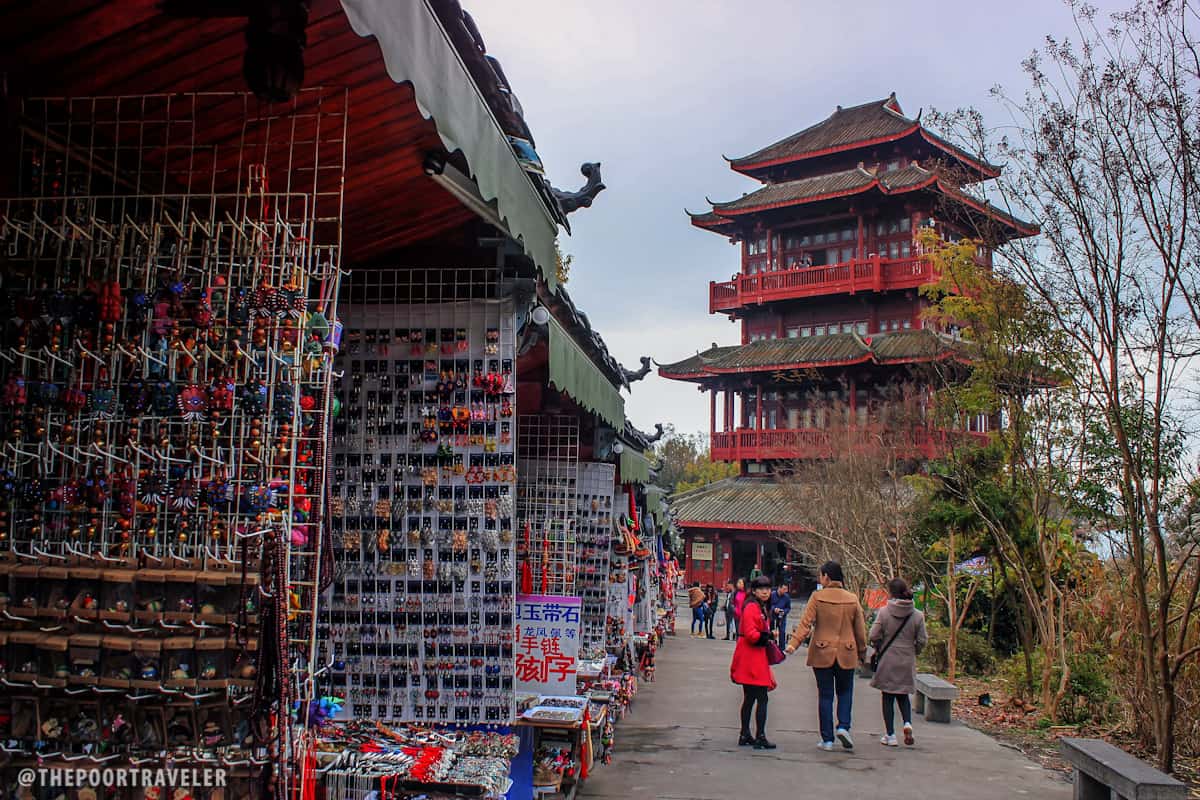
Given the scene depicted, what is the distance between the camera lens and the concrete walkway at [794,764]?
6.71 m

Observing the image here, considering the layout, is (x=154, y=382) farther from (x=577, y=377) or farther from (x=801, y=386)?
(x=801, y=386)

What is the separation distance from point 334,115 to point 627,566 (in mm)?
7635

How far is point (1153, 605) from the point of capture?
27.9 ft

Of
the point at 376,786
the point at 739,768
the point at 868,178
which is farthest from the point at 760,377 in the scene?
the point at 376,786

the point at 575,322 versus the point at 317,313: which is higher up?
the point at 575,322

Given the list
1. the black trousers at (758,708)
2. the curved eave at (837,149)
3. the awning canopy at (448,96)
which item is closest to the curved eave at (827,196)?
the curved eave at (837,149)

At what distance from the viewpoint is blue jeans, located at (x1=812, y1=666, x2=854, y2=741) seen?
7.76 m

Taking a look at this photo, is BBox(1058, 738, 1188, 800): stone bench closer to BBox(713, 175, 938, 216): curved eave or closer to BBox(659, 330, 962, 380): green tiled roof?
BBox(659, 330, 962, 380): green tiled roof

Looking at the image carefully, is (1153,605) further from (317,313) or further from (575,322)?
(317,313)

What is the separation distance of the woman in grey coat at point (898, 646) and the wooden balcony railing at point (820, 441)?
4.77 m

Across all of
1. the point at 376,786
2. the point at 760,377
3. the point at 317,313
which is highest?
the point at 760,377

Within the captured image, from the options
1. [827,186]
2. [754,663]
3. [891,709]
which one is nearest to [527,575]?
[754,663]

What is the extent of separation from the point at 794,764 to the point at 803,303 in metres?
25.5

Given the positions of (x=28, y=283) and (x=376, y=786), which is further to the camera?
(x=376, y=786)
